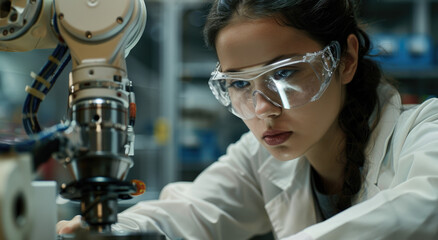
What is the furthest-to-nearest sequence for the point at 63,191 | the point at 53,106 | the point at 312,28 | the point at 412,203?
the point at 53,106 → the point at 312,28 → the point at 412,203 → the point at 63,191

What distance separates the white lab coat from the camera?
0.92 metres

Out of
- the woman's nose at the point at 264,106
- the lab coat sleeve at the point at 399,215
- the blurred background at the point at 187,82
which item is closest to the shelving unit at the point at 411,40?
the blurred background at the point at 187,82

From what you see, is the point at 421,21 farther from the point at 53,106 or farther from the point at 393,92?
the point at 53,106

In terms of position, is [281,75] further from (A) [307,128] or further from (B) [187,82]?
(B) [187,82]

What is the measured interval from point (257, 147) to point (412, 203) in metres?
0.87

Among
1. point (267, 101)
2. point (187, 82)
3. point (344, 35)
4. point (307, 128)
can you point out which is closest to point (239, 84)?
point (267, 101)

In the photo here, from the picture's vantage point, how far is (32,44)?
970mm

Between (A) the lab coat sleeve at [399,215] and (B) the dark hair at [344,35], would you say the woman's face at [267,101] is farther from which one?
(A) the lab coat sleeve at [399,215]

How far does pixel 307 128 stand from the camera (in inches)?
52.2

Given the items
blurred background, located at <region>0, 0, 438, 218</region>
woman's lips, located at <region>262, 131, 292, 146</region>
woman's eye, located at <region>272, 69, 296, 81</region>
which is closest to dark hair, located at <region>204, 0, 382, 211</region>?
woman's eye, located at <region>272, 69, 296, 81</region>

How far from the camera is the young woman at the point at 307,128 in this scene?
1164 millimetres

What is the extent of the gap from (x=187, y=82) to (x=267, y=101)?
2898mm

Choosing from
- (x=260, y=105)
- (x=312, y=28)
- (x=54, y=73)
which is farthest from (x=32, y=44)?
(x=312, y=28)

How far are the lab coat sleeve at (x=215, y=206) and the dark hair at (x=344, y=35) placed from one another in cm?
40
